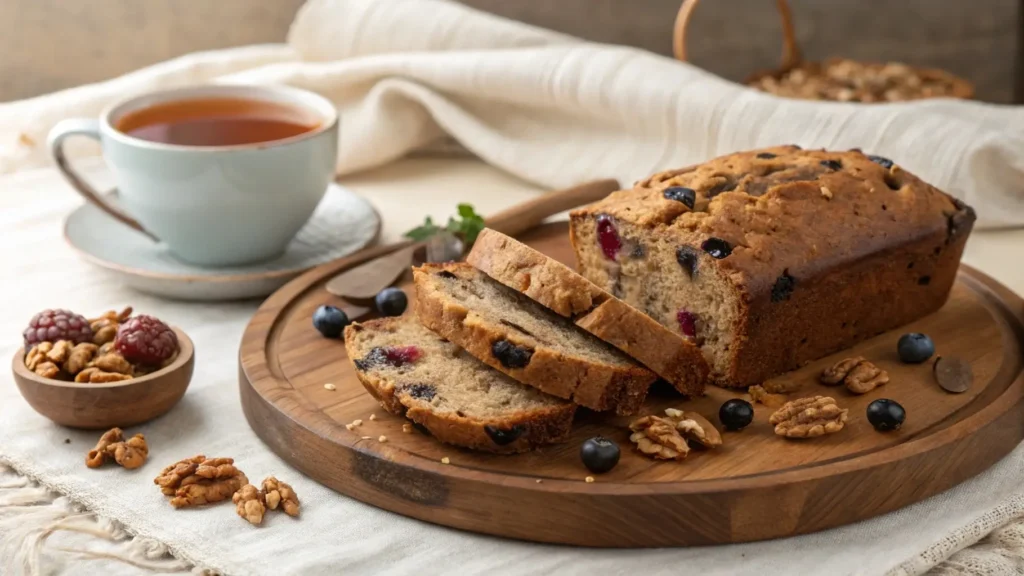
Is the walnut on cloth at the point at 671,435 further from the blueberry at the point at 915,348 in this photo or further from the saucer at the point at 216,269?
the saucer at the point at 216,269

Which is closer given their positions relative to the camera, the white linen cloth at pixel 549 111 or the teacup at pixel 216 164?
the teacup at pixel 216 164

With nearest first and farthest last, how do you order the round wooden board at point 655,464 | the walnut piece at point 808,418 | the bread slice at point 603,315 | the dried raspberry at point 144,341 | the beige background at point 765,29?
1. the round wooden board at point 655,464
2. the walnut piece at point 808,418
3. the bread slice at point 603,315
4. the dried raspberry at point 144,341
5. the beige background at point 765,29

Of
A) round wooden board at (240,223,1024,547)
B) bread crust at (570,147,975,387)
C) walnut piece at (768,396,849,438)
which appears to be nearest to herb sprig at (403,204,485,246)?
bread crust at (570,147,975,387)

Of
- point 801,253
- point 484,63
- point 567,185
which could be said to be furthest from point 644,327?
point 484,63

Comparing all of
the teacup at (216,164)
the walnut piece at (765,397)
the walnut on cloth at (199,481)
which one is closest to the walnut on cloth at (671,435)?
the walnut piece at (765,397)

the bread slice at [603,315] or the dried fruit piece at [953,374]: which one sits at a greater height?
the bread slice at [603,315]

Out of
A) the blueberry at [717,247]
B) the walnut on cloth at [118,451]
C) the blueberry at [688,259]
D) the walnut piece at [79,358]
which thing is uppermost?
the blueberry at [717,247]

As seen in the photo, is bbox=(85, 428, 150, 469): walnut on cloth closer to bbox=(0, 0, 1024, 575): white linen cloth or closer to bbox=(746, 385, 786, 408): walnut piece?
bbox=(0, 0, 1024, 575): white linen cloth
